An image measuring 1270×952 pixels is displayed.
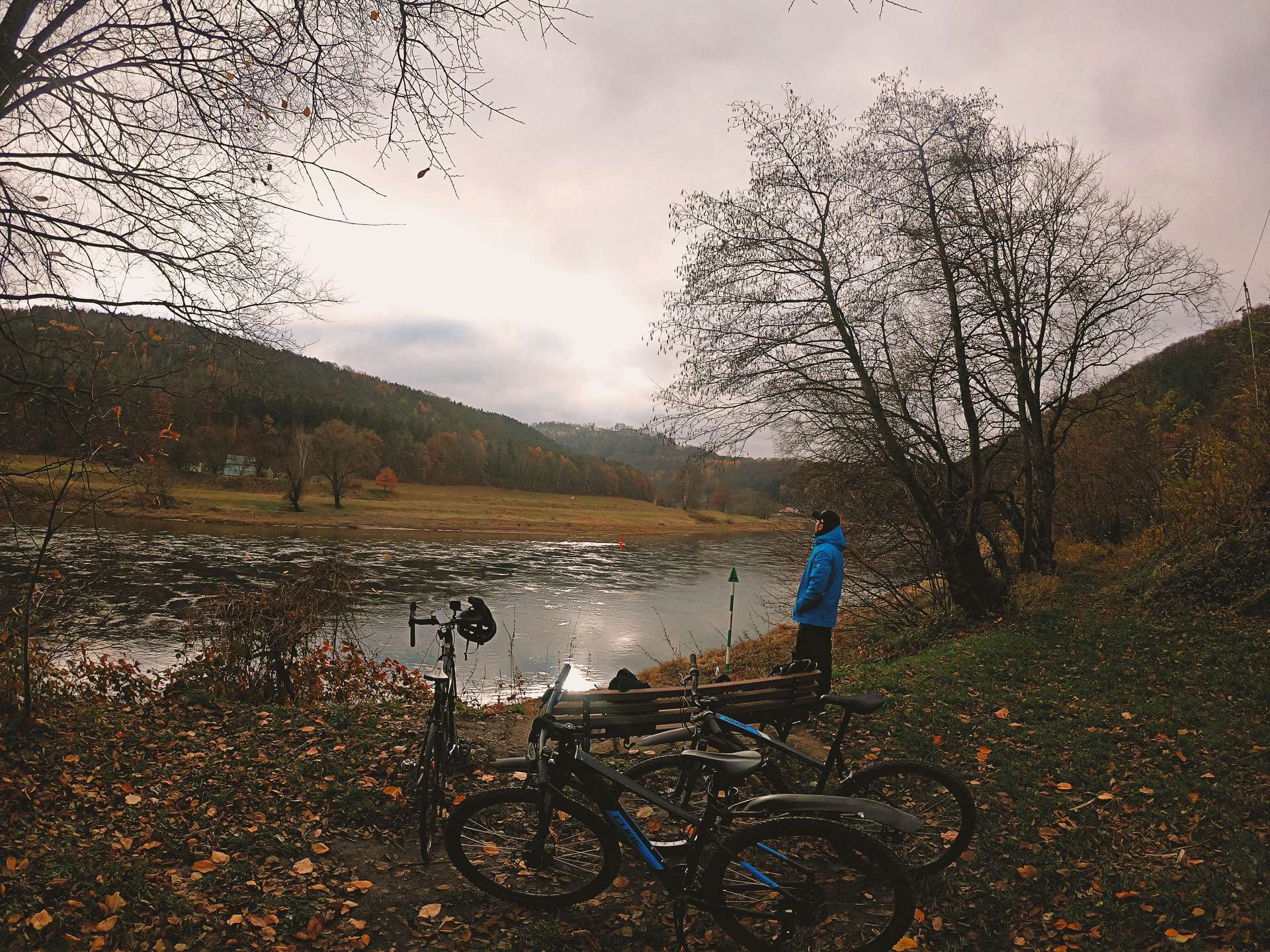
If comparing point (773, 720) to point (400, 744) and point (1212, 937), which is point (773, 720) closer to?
point (1212, 937)

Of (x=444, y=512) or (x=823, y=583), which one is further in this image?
(x=444, y=512)

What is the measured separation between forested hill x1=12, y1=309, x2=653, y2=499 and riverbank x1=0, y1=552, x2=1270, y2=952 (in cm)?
254

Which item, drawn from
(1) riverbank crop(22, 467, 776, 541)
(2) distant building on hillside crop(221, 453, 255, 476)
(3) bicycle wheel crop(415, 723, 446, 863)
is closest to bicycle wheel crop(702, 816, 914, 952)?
(3) bicycle wheel crop(415, 723, 446, 863)

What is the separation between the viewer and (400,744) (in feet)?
18.1

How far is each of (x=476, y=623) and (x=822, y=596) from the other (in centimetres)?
346

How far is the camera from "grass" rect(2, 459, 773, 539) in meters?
44.1

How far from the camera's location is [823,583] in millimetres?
6230

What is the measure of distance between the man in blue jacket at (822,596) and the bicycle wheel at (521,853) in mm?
3333

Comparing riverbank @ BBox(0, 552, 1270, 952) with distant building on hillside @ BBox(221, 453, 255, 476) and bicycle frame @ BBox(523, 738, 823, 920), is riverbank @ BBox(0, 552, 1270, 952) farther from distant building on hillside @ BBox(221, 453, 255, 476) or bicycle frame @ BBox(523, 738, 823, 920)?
distant building on hillside @ BBox(221, 453, 255, 476)

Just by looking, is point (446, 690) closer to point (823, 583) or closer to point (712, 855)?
point (712, 855)

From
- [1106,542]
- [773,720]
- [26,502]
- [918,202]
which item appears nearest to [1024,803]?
[773,720]

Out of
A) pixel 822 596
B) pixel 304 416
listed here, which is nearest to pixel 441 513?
pixel 304 416

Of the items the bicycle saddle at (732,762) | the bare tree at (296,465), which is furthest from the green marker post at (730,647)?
the bare tree at (296,465)

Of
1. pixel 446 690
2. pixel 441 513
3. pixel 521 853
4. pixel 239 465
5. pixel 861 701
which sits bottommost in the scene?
pixel 441 513
